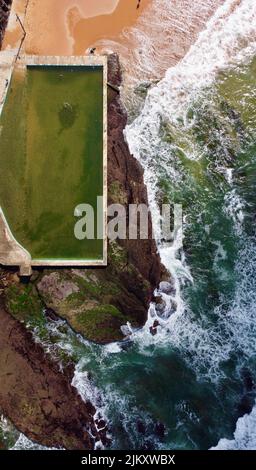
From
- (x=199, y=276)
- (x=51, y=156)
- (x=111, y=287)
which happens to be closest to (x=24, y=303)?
(x=111, y=287)

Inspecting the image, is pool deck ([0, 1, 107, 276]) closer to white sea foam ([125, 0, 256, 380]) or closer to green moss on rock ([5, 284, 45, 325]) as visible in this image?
green moss on rock ([5, 284, 45, 325])

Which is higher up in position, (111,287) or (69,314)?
(111,287)

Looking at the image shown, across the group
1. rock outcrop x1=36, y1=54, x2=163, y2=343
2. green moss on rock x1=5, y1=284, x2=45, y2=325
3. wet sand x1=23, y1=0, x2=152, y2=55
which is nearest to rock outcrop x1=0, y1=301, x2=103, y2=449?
green moss on rock x1=5, y1=284, x2=45, y2=325

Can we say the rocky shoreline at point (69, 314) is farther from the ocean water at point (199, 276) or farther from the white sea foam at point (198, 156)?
the white sea foam at point (198, 156)

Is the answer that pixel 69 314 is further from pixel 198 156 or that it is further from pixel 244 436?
pixel 198 156

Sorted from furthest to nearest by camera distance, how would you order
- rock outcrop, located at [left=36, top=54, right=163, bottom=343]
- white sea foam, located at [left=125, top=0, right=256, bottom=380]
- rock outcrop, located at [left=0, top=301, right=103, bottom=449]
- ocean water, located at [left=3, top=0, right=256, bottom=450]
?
white sea foam, located at [left=125, top=0, right=256, bottom=380] < rock outcrop, located at [left=36, top=54, right=163, bottom=343] < ocean water, located at [left=3, top=0, right=256, bottom=450] < rock outcrop, located at [left=0, top=301, right=103, bottom=449]

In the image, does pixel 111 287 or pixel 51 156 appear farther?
pixel 51 156
